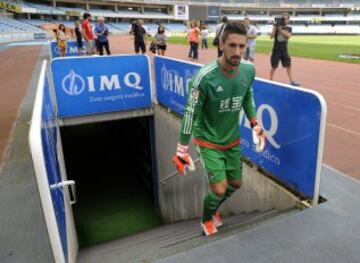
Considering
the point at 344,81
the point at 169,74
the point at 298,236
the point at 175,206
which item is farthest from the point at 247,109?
the point at 344,81

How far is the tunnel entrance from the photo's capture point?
827 cm

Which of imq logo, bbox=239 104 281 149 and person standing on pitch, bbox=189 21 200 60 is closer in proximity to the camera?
imq logo, bbox=239 104 281 149

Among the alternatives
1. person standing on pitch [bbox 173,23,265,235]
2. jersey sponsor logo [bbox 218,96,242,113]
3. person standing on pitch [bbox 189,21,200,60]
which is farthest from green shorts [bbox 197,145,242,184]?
person standing on pitch [bbox 189,21,200,60]

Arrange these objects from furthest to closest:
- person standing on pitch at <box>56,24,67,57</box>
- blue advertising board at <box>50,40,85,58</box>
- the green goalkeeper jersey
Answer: blue advertising board at <box>50,40,85,58</box> < person standing on pitch at <box>56,24,67,57</box> < the green goalkeeper jersey

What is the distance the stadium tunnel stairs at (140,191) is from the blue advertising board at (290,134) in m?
0.19

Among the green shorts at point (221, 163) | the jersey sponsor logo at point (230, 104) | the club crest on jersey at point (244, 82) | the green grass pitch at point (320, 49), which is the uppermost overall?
the club crest on jersey at point (244, 82)

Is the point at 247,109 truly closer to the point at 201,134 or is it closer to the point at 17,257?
the point at 201,134

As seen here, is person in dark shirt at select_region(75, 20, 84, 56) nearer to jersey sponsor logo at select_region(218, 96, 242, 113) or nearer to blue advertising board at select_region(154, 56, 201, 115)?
blue advertising board at select_region(154, 56, 201, 115)

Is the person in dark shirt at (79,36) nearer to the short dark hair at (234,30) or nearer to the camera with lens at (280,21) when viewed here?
the camera with lens at (280,21)

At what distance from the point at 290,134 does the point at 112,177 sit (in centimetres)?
883

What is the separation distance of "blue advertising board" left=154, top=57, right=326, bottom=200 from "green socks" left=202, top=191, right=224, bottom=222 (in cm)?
95

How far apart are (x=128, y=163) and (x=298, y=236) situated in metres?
9.68

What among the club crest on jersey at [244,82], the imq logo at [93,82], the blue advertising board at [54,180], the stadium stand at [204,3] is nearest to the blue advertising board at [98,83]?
the imq logo at [93,82]

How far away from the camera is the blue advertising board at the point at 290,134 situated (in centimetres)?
327
